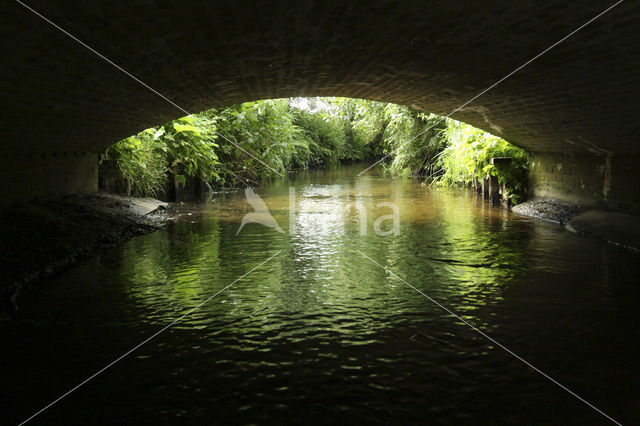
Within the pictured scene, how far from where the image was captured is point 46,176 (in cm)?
885

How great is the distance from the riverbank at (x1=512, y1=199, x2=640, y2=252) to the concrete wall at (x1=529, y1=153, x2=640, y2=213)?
15 centimetres

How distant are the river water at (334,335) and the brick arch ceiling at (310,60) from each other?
198cm

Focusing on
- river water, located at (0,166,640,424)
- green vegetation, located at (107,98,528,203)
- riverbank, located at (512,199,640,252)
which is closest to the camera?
river water, located at (0,166,640,424)

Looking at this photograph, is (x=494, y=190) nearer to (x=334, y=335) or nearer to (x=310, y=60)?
(x=310, y=60)

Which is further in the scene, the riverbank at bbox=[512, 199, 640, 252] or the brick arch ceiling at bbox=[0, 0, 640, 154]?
the riverbank at bbox=[512, 199, 640, 252]

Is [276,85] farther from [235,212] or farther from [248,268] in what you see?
[235,212]

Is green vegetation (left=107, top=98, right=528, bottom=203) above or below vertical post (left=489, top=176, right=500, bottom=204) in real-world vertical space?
above

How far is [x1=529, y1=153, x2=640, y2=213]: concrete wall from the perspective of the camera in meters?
8.57

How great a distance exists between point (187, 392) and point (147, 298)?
224 cm

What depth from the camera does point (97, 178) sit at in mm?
11070

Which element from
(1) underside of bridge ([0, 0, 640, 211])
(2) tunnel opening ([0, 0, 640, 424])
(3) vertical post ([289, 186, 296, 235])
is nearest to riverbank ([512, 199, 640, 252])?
(2) tunnel opening ([0, 0, 640, 424])

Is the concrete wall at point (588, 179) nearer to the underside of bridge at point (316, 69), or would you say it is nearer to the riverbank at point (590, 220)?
the underside of bridge at point (316, 69)

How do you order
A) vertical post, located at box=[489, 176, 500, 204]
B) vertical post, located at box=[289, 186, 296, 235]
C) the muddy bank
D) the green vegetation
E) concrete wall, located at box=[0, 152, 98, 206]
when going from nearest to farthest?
the muddy bank < concrete wall, located at box=[0, 152, 98, 206] < vertical post, located at box=[289, 186, 296, 235] < the green vegetation < vertical post, located at box=[489, 176, 500, 204]

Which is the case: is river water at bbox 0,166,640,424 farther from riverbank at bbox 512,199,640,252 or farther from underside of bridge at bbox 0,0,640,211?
underside of bridge at bbox 0,0,640,211
